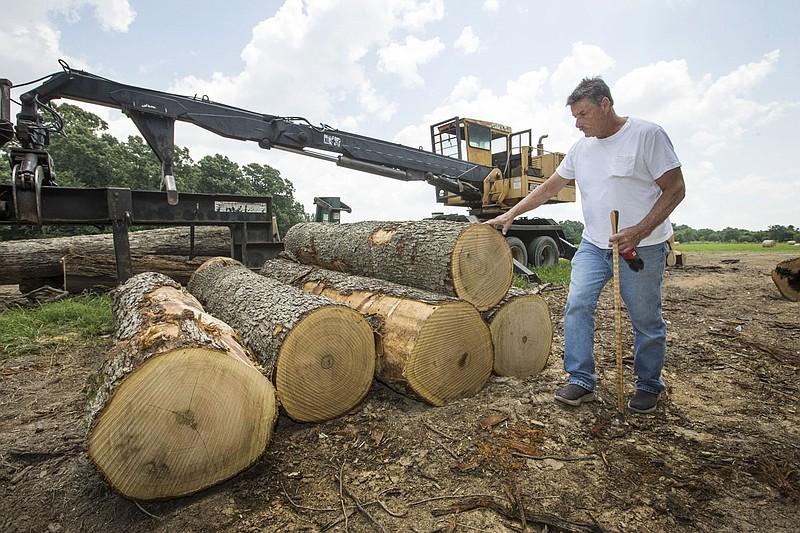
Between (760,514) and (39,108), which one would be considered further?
(39,108)

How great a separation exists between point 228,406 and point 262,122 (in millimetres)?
5366

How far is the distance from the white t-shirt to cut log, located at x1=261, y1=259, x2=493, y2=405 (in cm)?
100

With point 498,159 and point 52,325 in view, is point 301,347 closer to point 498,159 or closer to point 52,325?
point 52,325

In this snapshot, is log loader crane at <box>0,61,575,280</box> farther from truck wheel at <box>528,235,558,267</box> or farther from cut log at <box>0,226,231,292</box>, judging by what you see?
cut log at <box>0,226,231,292</box>

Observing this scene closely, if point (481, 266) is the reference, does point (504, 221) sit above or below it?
above

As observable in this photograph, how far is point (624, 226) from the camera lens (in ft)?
8.39

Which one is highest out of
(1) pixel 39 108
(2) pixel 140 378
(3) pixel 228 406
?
(1) pixel 39 108

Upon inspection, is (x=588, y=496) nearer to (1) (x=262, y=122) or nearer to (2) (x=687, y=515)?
(2) (x=687, y=515)

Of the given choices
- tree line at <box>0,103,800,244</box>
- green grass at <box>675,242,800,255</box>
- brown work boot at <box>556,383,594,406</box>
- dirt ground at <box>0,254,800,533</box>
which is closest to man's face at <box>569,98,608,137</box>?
brown work boot at <box>556,383,594,406</box>

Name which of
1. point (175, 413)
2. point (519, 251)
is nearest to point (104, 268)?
point (175, 413)

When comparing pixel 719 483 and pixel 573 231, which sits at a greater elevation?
pixel 573 231

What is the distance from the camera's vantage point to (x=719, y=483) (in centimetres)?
186

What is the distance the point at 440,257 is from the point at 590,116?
1.29m

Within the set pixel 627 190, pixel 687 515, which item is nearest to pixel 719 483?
pixel 687 515
